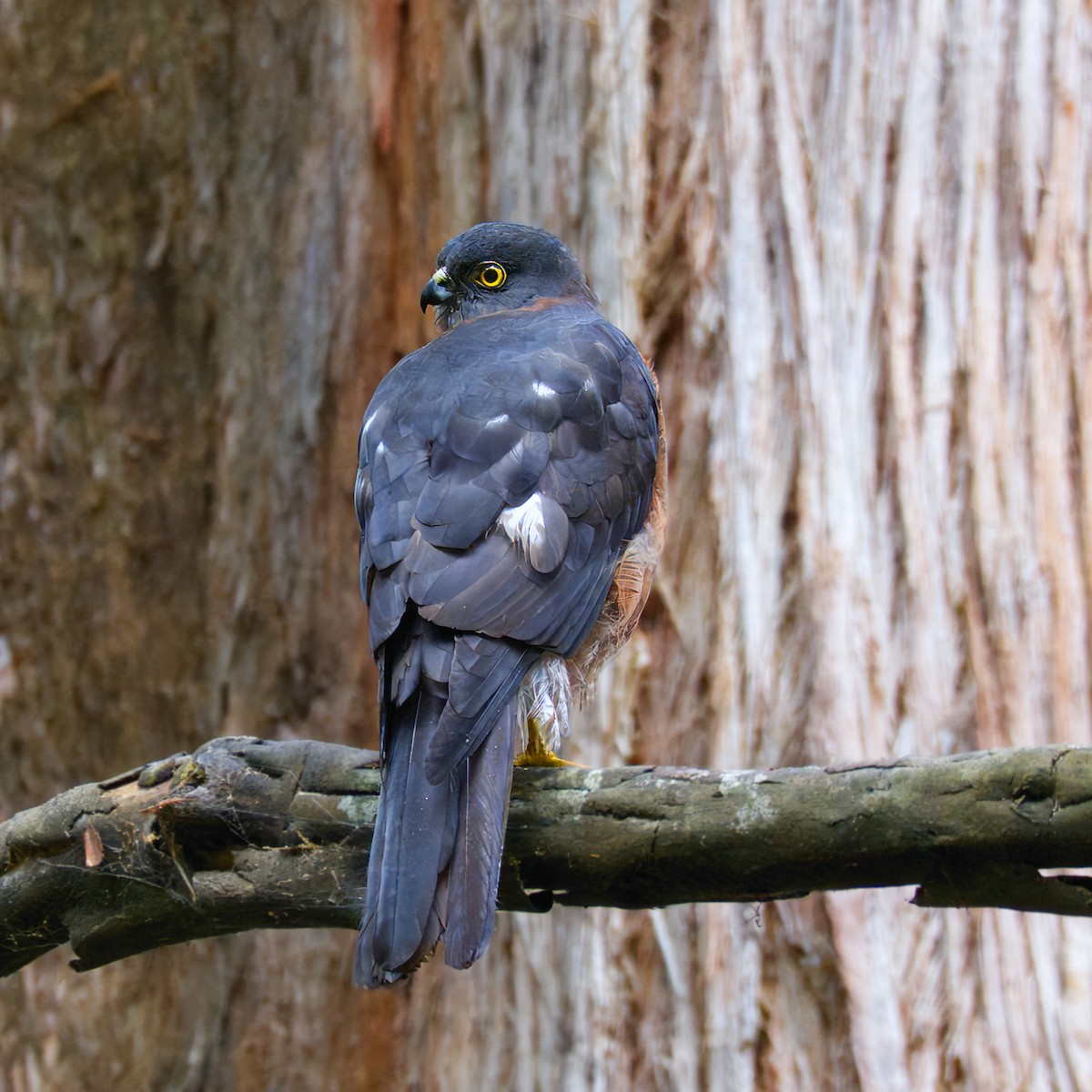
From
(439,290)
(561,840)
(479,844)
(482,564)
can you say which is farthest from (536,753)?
(439,290)

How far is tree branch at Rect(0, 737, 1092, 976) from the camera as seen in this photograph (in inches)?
87.7

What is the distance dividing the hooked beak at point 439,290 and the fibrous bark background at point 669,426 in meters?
0.99

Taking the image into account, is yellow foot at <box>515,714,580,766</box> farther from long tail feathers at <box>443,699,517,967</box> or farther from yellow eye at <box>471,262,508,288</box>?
yellow eye at <box>471,262,508,288</box>

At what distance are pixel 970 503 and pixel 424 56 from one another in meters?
3.08

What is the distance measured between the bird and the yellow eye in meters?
0.05

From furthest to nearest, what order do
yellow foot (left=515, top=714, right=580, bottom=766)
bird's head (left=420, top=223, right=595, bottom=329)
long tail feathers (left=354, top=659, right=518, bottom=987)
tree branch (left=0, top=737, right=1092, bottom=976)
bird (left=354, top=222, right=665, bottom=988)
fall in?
bird's head (left=420, top=223, right=595, bottom=329), yellow foot (left=515, top=714, right=580, bottom=766), bird (left=354, top=222, right=665, bottom=988), long tail feathers (left=354, top=659, right=518, bottom=987), tree branch (left=0, top=737, right=1092, bottom=976)

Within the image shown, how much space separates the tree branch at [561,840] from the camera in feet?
7.31

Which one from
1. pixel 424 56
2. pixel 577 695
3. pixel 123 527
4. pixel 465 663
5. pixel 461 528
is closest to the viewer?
pixel 465 663

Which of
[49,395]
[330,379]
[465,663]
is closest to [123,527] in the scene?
[49,395]

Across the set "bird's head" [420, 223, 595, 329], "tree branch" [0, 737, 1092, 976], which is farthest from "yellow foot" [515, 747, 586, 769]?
"bird's head" [420, 223, 595, 329]

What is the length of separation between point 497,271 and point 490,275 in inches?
1.1

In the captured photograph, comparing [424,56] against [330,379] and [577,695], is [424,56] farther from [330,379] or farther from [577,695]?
[577,695]

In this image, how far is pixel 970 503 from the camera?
4.48 metres

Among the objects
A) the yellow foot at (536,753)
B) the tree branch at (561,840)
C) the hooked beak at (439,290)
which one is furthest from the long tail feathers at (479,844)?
the hooked beak at (439,290)
